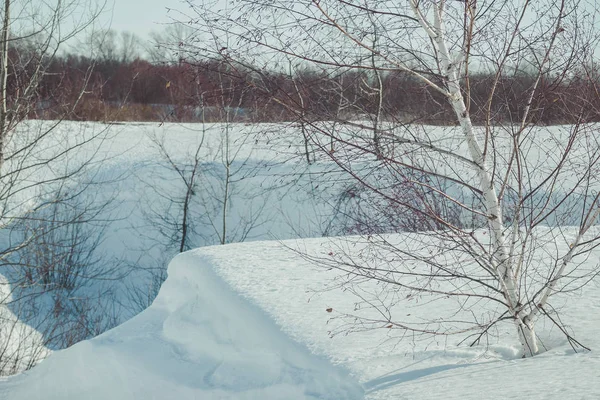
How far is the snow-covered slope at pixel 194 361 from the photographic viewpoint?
464cm

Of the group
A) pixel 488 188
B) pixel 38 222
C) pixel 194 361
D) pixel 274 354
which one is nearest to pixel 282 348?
pixel 274 354

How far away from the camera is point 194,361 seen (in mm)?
5625

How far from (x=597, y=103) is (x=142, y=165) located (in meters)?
16.4

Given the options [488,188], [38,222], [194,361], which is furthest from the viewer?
[38,222]

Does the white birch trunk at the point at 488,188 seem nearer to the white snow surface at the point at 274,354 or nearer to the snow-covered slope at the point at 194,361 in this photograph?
the white snow surface at the point at 274,354

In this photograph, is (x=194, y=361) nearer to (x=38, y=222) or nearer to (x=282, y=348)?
(x=282, y=348)

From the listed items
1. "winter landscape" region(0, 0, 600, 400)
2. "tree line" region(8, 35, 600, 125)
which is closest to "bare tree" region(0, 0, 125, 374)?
"winter landscape" region(0, 0, 600, 400)

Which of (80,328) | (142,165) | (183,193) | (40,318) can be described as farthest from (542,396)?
(142,165)

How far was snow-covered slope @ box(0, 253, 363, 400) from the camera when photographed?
464cm

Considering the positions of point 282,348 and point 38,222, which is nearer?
point 282,348

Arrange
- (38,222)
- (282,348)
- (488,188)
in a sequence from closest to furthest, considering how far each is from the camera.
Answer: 1. (488,188)
2. (282,348)
3. (38,222)

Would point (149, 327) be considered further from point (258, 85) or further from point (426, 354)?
point (258, 85)

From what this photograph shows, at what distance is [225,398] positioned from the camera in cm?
477

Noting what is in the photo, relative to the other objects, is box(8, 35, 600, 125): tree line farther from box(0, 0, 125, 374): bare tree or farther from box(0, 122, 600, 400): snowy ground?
box(0, 0, 125, 374): bare tree
